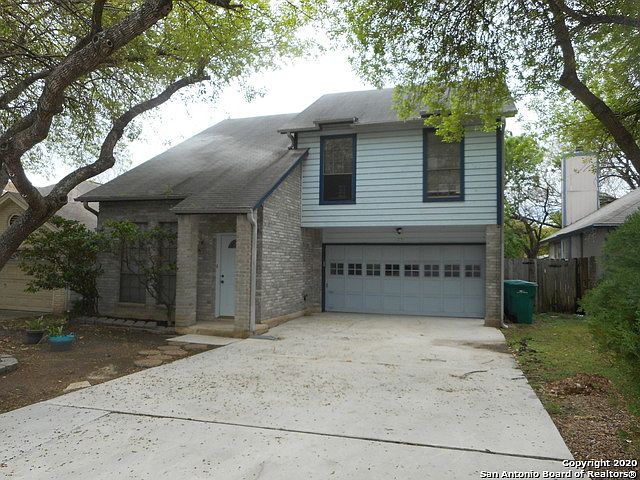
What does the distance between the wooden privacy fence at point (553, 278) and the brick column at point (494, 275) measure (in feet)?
11.5

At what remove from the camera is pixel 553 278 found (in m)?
14.9

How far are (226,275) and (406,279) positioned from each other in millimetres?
5656

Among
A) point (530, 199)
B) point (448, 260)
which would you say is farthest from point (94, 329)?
point (530, 199)

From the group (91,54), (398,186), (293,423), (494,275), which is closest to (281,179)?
(398,186)

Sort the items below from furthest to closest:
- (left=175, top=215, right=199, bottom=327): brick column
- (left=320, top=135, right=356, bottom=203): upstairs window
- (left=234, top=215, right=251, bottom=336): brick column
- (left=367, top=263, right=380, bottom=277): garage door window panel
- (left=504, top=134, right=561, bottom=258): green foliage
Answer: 1. (left=504, top=134, right=561, bottom=258): green foliage
2. (left=367, top=263, right=380, bottom=277): garage door window panel
3. (left=320, top=135, right=356, bottom=203): upstairs window
4. (left=175, top=215, right=199, bottom=327): brick column
5. (left=234, top=215, right=251, bottom=336): brick column

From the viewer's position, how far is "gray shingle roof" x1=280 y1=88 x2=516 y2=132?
41.3 feet

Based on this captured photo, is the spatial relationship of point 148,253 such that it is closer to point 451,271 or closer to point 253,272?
point 253,272

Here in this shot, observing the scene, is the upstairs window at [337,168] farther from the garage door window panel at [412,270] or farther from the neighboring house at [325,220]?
the garage door window panel at [412,270]

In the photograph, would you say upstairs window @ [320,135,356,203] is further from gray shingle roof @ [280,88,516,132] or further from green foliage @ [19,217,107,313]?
green foliage @ [19,217,107,313]

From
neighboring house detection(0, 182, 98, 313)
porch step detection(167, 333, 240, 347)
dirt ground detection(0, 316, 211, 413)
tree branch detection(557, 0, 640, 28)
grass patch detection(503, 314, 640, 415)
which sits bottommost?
dirt ground detection(0, 316, 211, 413)

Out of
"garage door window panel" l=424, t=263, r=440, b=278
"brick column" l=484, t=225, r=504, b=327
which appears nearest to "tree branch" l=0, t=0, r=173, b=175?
"brick column" l=484, t=225, r=504, b=327

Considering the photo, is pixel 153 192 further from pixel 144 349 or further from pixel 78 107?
pixel 144 349

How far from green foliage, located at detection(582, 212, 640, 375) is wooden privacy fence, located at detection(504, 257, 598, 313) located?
423 inches

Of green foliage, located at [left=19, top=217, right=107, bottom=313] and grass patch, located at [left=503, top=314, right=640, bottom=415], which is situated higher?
green foliage, located at [left=19, top=217, right=107, bottom=313]
